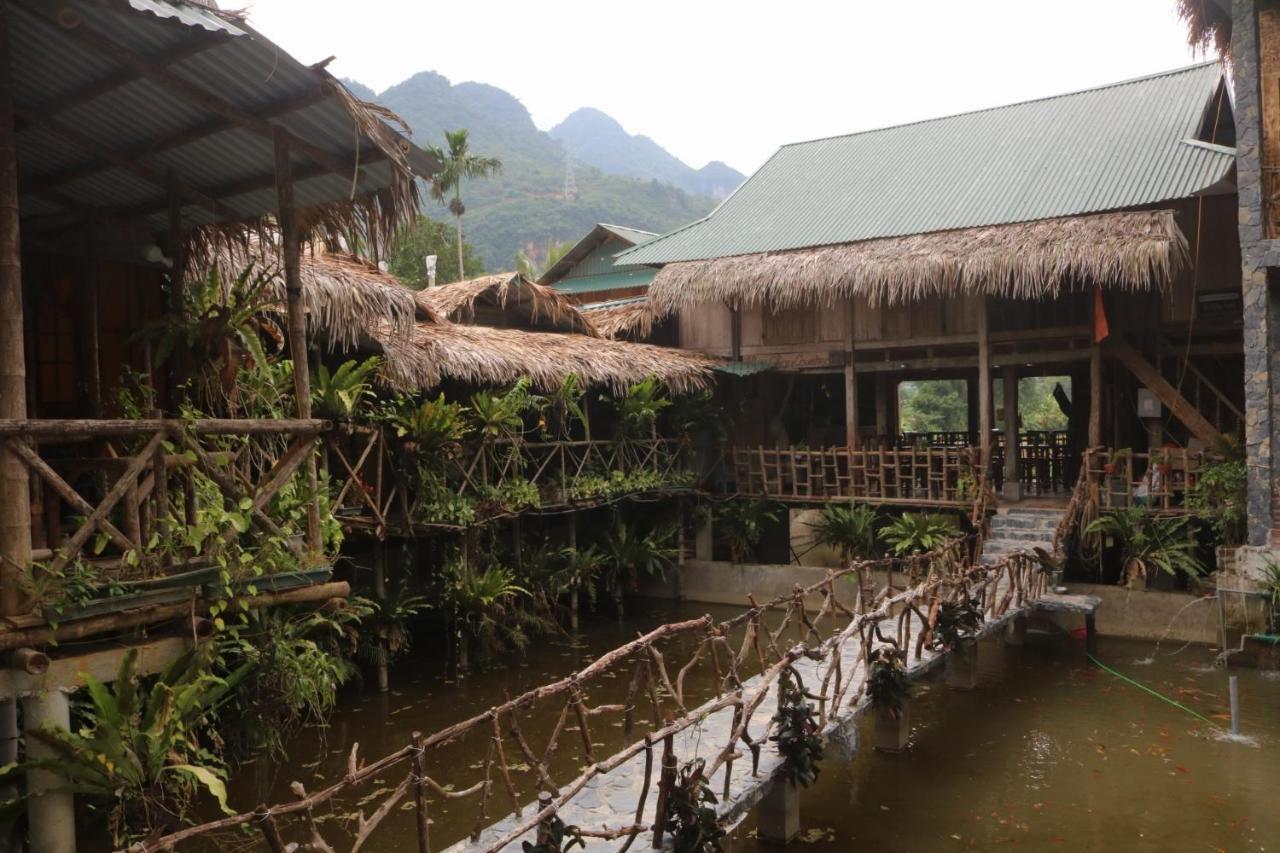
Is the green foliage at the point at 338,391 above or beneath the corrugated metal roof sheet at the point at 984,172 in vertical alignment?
beneath

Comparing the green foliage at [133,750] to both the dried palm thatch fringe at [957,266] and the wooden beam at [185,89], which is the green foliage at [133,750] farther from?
the dried palm thatch fringe at [957,266]

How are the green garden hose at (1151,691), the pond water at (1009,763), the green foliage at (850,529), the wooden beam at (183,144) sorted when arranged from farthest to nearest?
1. the green foliage at (850,529)
2. the green garden hose at (1151,691)
3. the pond water at (1009,763)
4. the wooden beam at (183,144)

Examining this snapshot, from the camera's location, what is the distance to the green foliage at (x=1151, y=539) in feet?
38.9

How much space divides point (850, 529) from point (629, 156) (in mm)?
82015

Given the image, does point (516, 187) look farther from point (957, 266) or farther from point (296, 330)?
point (296, 330)

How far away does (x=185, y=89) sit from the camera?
4.85m

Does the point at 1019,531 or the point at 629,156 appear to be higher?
the point at 629,156

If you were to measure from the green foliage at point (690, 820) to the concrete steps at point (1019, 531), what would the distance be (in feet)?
26.1

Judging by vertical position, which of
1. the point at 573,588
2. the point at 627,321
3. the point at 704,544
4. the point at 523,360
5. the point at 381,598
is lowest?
the point at 573,588

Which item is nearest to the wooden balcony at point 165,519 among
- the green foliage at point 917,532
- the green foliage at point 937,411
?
the green foliage at point 917,532

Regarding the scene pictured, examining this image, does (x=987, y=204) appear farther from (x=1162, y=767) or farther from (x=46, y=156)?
(x=46, y=156)

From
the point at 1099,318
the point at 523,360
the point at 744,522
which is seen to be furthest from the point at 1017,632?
the point at 523,360

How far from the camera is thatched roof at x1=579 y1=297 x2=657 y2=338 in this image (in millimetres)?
16453

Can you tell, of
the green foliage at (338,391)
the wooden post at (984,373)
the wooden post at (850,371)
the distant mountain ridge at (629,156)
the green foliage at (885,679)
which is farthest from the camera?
the distant mountain ridge at (629,156)
